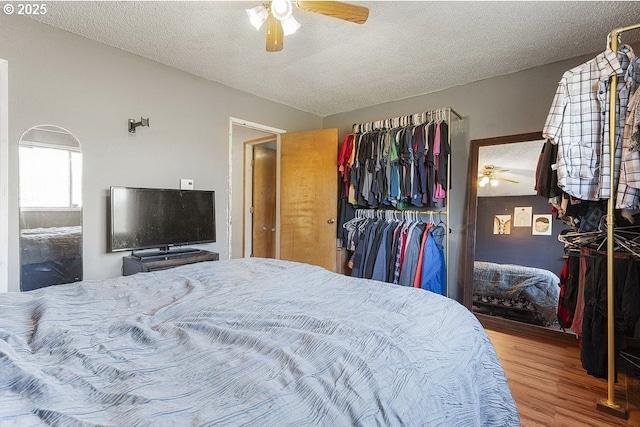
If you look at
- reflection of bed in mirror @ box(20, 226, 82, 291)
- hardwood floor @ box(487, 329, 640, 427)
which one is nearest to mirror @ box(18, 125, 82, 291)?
reflection of bed in mirror @ box(20, 226, 82, 291)

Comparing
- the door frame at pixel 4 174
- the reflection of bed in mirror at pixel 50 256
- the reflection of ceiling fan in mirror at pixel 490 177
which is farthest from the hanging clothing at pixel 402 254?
the door frame at pixel 4 174

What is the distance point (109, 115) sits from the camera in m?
2.46

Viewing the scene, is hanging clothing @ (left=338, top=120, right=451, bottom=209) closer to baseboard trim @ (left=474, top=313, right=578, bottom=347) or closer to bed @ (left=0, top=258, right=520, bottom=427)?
baseboard trim @ (left=474, top=313, right=578, bottom=347)

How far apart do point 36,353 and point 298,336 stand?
26.9 inches

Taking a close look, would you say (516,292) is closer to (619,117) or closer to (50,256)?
(619,117)

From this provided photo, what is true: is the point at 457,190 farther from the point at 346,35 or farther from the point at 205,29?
the point at 205,29

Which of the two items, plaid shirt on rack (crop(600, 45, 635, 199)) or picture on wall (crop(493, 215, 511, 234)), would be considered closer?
plaid shirt on rack (crop(600, 45, 635, 199))

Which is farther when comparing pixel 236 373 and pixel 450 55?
pixel 450 55

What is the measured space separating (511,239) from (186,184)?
3033 mm

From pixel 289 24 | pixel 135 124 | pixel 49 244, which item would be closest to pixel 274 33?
pixel 289 24

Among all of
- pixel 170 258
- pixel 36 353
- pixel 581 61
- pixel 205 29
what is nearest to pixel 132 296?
pixel 36 353

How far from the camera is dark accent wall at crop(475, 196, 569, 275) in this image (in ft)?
8.57

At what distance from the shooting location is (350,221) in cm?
358

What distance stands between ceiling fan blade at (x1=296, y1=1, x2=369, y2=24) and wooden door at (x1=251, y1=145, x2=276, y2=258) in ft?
9.95
